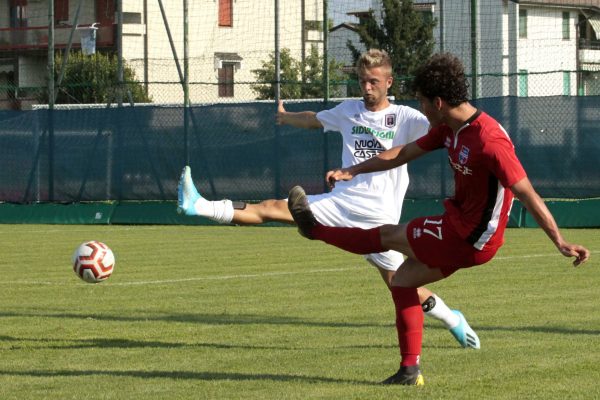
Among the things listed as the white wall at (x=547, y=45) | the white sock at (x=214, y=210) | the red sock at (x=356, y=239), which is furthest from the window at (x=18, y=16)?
the red sock at (x=356, y=239)

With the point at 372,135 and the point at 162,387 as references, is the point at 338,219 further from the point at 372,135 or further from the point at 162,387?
the point at 162,387

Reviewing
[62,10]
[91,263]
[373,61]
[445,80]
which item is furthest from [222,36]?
[445,80]

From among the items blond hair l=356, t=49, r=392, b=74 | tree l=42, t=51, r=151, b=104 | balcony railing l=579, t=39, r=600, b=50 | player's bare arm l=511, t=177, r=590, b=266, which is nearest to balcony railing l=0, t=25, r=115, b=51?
tree l=42, t=51, r=151, b=104

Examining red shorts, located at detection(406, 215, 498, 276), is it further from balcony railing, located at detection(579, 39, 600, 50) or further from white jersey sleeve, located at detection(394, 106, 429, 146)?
balcony railing, located at detection(579, 39, 600, 50)

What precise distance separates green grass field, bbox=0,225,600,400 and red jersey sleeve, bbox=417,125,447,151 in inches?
54.3

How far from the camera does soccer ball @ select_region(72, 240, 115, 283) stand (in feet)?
35.2

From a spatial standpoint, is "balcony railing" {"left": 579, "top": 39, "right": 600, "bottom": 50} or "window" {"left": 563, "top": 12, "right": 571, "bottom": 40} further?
"window" {"left": 563, "top": 12, "right": 571, "bottom": 40}

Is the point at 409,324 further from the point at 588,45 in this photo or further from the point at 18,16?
the point at 588,45

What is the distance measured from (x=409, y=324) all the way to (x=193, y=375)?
143 cm

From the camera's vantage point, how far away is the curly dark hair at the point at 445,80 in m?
7.11

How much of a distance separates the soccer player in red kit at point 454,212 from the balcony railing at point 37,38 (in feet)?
149

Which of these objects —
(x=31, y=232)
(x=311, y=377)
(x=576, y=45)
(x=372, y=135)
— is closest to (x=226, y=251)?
(x=31, y=232)

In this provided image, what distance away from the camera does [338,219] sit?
9.77 m

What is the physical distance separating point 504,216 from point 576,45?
158 ft
